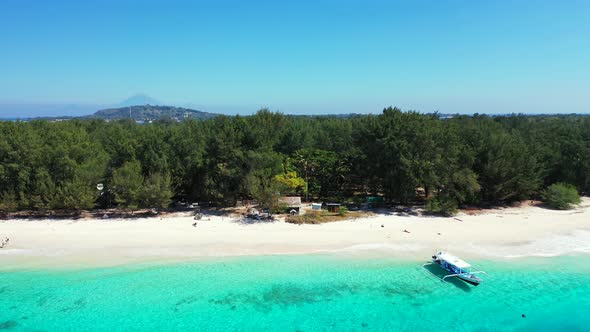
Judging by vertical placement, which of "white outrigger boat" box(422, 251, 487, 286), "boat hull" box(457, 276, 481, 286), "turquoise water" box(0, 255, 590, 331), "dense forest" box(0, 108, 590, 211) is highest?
"dense forest" box(0, 108, 590, 211)

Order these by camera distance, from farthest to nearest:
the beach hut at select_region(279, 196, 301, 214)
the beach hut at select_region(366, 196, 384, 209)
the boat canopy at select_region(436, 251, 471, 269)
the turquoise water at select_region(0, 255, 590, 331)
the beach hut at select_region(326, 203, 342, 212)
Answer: the beach hut at select_region(366, 196, 384, 209)
the beach hut at select_region(326, 203, 342, 212)
the beach hut at select_region(279, 196, 301, 214)
the boat canopy at select_region(436, 251, 471, 269)
the turquoise water at select_region(0, 255, 590, 331)

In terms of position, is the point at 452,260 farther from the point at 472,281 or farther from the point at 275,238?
the point at 275,238

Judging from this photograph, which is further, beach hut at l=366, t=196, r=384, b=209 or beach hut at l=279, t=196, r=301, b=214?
beach hut at l=366, t=196, r=384, b=209

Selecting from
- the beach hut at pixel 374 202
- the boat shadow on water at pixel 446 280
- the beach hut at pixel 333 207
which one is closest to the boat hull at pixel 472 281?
the boat shadow on water at pixel 446 280

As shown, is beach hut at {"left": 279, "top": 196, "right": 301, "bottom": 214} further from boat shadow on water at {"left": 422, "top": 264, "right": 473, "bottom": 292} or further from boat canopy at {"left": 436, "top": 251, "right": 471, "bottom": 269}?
boat canopy at {"left": 436, "top": 251, "right": 471, "bottom": 269}

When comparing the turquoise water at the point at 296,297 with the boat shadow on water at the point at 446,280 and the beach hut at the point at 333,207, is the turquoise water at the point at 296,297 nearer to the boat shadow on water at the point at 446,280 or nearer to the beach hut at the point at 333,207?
the boat shadow on water at the point at 446,280

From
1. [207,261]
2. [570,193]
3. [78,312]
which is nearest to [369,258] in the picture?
[207,261]

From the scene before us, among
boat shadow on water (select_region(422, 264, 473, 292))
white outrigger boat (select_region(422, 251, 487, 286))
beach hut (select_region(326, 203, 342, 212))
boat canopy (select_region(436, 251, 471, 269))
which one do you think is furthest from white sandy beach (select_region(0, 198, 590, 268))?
beach hut (select_region(326, 203, 342, 212))

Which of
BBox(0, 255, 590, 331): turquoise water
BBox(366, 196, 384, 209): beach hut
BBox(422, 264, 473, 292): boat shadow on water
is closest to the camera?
BBox(0, 255, 590, 331): turquoise water

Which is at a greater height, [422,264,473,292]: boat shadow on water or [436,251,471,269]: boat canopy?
[436,251,471,269]: boat canopy
